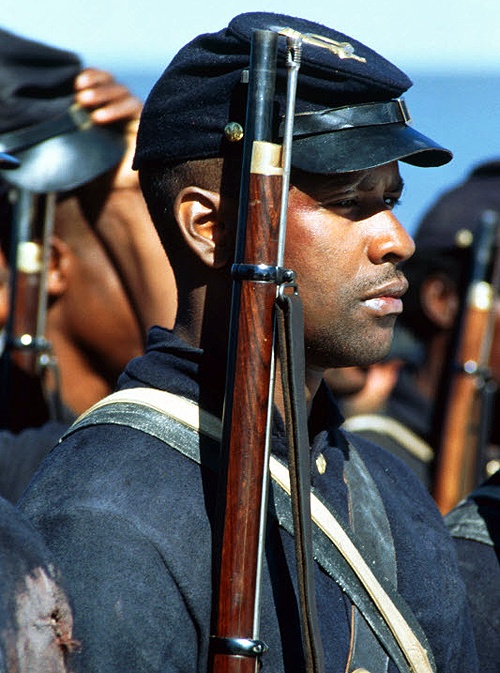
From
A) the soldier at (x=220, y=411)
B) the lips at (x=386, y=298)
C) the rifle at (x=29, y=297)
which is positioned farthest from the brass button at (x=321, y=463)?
the rifle at (x=29, y=297)

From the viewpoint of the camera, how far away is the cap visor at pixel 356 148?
245 cm

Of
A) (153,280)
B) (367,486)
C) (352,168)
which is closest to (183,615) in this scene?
(367,486)

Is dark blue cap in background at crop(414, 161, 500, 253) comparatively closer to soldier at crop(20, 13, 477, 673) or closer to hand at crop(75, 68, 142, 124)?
hand at crop(75, 68, 142, 124)

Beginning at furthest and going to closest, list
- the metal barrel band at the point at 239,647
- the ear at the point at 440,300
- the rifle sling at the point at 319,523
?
the ear at the point at 440,300 → the rifle sling at the point at 319,523 → the metal barrel band at the point at 239,647

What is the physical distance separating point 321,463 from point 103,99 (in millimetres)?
2512

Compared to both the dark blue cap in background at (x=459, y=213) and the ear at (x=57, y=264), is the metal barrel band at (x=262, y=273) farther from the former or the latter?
the dark blue cap in background at (x=459, y=213)

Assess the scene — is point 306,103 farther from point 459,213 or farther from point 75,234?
point 459,213

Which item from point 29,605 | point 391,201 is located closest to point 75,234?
point 391,201

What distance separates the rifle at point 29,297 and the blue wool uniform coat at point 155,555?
2.01 meters

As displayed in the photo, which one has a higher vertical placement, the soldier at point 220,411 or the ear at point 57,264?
the soldier at point 220,411

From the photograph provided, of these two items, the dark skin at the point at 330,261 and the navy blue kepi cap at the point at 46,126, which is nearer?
the dark skin at the point at 330,261

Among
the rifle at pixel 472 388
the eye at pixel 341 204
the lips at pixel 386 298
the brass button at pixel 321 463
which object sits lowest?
the rifle at pixel 472 388

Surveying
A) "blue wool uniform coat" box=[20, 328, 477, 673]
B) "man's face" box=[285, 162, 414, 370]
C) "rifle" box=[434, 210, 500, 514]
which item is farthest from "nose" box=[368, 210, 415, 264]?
"rifle" box=[434, 210, 500, 514]

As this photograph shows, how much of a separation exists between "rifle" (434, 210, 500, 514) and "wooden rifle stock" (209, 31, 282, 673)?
351cm
